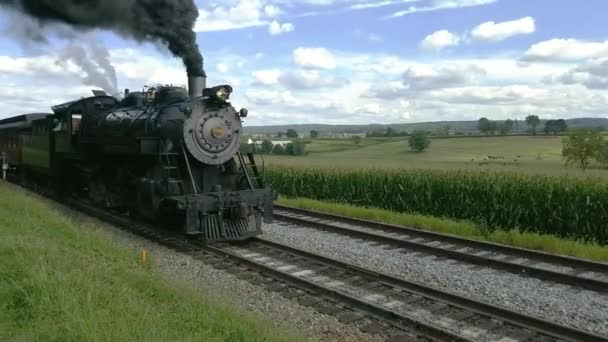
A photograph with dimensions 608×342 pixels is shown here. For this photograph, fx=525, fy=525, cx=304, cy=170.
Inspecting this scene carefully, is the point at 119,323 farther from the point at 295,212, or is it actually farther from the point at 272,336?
the point at 295,212

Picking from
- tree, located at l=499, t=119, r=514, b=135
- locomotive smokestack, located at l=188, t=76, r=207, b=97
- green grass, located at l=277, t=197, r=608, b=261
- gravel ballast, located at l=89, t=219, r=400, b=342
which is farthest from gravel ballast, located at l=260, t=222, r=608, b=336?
tree, located at l=499, t=119, r=514, b=135

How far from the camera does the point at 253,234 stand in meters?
10.8

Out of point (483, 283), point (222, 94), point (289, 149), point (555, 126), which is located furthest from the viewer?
point (555, 126)

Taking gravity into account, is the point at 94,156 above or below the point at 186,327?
above

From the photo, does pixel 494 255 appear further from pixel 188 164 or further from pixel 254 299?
pixel 188 164

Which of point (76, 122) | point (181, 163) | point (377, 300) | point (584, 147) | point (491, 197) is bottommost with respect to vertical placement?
point (377, 300)

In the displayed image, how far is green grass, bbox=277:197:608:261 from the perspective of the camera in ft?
33.4

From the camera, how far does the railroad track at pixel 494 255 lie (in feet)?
26.7

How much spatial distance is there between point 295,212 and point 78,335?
467 inches

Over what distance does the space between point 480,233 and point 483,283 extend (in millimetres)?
4661

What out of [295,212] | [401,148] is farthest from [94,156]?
[401,148]

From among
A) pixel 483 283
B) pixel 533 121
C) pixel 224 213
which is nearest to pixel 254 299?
pixel 483 283

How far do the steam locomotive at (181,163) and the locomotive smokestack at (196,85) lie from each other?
0.02 metres

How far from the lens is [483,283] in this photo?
7902mm
